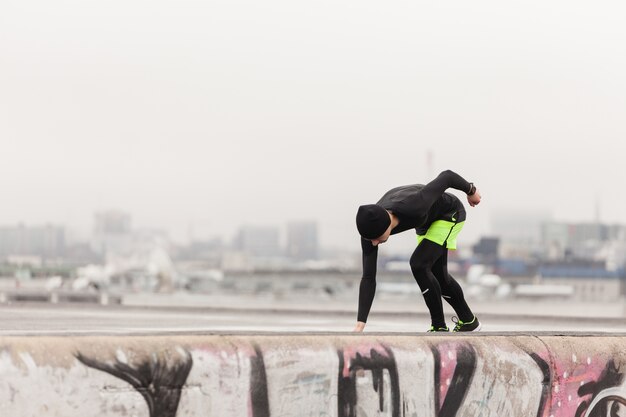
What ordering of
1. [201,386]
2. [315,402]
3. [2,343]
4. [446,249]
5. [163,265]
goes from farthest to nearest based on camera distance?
[163,265], [446,249], [315,402], [201,386], [2,343]

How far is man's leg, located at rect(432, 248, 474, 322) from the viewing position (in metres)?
8.80

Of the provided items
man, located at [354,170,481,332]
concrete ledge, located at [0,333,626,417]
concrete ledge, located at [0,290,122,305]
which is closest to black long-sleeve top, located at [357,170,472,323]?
man, located at [354,170,481,332]

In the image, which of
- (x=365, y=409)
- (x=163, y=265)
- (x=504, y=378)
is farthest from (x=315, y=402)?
(x=163, y=265)

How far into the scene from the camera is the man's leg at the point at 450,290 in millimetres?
8797

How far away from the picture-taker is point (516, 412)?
6.63 meters

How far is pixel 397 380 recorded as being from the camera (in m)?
6.14

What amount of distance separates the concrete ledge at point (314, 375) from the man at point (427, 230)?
118cm

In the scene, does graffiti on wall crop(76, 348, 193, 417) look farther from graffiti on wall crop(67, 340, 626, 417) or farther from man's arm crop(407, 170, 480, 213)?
man's arm crop(407, 170, 480, 213)

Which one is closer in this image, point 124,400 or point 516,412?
point 124,400

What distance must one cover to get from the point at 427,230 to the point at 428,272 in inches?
13.3

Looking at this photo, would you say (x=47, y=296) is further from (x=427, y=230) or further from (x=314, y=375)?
(x=314, y=375)

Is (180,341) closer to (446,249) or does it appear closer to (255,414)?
(255,414)

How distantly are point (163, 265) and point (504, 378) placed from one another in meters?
73.4

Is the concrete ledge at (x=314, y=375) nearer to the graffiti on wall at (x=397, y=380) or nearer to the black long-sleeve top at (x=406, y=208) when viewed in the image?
the graffiti on wall at (x=397, y=380)
